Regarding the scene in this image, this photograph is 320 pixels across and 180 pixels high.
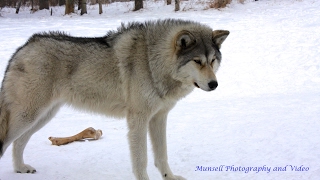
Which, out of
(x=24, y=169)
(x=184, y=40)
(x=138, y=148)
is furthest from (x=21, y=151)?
(x=184, y=40)

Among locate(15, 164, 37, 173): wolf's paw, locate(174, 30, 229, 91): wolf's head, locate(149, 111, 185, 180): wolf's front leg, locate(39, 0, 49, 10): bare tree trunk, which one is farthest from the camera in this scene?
locate(39, 0, 49, 10): bare tree trunk

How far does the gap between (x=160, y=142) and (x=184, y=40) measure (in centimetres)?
131

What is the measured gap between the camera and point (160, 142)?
4.42 metres

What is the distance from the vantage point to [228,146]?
4965 mm

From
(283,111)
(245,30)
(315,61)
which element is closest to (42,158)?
(283,111)

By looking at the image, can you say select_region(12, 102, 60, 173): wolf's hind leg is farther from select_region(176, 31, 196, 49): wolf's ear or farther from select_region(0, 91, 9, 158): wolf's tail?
select_region(176, 31, 196, 49): wolf's ear

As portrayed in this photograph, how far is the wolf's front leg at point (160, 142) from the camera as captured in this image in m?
4.38

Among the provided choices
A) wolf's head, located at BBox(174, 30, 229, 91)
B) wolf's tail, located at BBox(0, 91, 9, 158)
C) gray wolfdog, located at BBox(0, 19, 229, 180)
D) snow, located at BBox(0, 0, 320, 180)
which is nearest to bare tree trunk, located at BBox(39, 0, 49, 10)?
snow, located at BBox(0, 0, 320, 180)

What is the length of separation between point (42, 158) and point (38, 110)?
1.02 m

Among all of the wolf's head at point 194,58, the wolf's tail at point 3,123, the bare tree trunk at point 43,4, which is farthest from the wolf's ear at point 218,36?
the bare tree trunk at point 43,4

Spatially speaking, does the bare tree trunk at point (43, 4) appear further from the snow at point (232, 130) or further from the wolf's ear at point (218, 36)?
the wolf's ear at point (218, 36)

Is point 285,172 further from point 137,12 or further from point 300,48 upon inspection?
point 137,12

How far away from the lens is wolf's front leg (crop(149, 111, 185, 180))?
4.38 meters

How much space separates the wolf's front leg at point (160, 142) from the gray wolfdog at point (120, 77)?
0.01 meters
